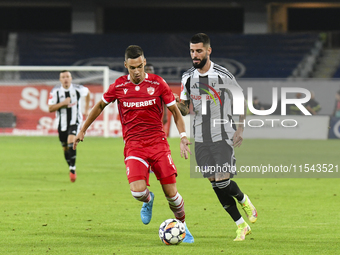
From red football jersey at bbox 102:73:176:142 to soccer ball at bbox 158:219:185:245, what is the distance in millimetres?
949

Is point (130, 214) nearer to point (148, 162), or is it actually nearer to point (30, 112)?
point (148, 162)

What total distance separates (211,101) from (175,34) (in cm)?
2912

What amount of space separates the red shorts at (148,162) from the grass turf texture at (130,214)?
0.66 metres

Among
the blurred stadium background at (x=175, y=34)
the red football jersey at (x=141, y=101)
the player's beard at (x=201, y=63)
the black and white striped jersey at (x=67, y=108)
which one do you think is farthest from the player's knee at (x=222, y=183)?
the blurred stadium background at (x=175, y=34)

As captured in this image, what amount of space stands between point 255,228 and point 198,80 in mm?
1855

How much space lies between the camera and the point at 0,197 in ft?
31.0

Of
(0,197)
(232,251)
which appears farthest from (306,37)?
(232,251)

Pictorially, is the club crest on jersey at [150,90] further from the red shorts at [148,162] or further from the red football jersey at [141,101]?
the red shorts at [148,162]

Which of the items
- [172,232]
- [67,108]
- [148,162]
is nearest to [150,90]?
[148,162]

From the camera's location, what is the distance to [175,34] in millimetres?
35094

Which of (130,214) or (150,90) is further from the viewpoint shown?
(130,214)

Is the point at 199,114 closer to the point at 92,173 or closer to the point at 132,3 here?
the point at 92,173

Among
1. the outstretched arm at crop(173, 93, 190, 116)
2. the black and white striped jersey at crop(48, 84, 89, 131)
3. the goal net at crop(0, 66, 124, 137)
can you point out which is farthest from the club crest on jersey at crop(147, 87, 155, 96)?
the goal net at crop(0, 66, 124, 137)

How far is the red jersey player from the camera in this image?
6.15 m
